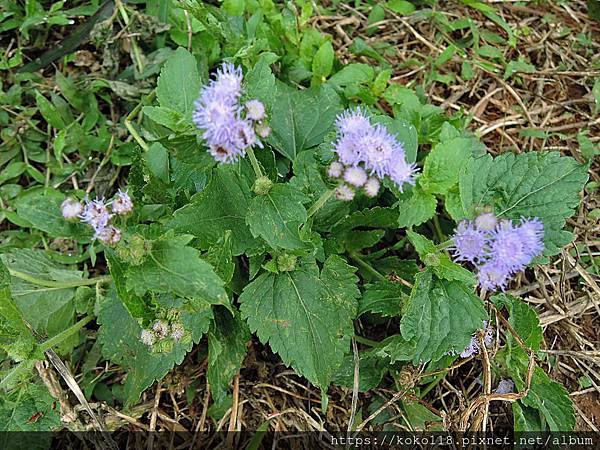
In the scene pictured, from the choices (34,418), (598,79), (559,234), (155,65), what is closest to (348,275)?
(559,234)

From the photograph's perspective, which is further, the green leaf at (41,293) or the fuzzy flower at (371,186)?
the green leaf at (41,293)

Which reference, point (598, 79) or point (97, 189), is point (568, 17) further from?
point (97, 189)

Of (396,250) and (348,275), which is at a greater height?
(348,275)

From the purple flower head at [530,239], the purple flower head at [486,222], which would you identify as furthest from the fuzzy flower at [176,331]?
the purple flower head at [530,239]

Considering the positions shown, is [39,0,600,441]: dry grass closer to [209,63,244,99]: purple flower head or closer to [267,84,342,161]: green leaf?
[267,84,342,161]: green leaf

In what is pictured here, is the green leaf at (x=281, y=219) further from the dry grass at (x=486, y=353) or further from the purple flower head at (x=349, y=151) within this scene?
the dry grass at (x=486, y=353)

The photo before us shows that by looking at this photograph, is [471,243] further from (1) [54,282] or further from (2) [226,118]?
(1) [54,282]

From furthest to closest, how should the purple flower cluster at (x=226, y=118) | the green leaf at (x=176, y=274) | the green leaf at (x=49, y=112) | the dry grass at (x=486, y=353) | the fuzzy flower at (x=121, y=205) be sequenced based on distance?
the green leaf at (x=49, y=112), the dry grass at (x=486, y=353), the fuzzy flower at (x=121, y=205), the green leaf at (x=176, y=274), the purple flower cluster at (x=226, y=118)

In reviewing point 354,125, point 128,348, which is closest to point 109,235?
point 128,348
